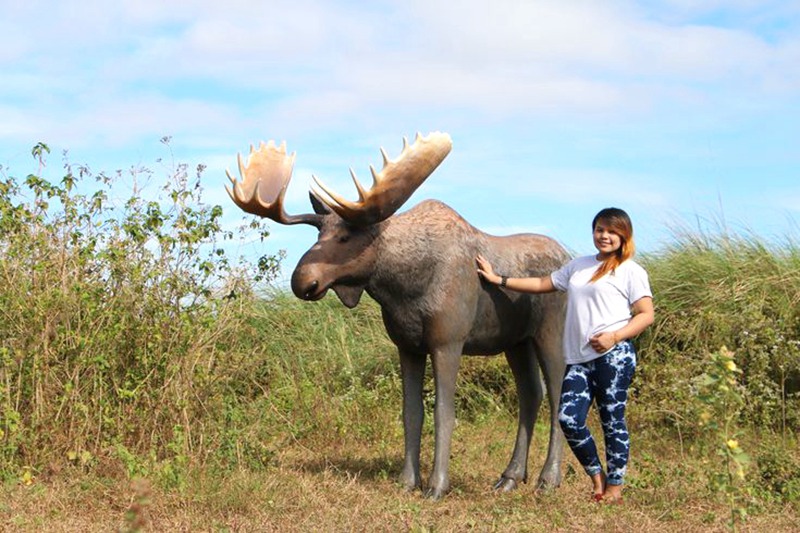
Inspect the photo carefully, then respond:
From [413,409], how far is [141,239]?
2189 millimetres

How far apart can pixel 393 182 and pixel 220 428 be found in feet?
7.78

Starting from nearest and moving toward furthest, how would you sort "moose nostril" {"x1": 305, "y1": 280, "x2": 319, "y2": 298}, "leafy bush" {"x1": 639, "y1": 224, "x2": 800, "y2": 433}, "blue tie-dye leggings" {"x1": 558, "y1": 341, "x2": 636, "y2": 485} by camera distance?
"blue tie-dye leggings" {"x1": 558, "y1": 341, "x2": 636, "y2": 485}
"moose nostril" {"x1": 305, "y1": 280, "x2": 319, "y2": 298}
"leafy bush" {"x1": 639, "y1": 224, "x2": 800, "y2": 433}

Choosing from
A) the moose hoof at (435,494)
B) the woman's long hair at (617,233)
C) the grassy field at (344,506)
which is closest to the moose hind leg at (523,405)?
the grassy field at (344,506)

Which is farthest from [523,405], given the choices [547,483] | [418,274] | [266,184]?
[266,184]

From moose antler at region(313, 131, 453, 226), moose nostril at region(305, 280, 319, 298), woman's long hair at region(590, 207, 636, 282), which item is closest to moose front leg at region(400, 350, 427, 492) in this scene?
moose nostril at region(305, 280, 319, 298)

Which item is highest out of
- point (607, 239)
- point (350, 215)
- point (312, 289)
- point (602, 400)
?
point (350, 215)

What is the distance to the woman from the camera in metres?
6.19

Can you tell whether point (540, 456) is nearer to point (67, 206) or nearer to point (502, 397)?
point (502, 397)

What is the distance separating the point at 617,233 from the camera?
20.6ft

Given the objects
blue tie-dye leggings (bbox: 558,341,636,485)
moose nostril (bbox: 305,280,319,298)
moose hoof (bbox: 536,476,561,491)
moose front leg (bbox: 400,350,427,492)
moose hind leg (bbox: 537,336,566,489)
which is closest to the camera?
blue tie-dye leggings (bbox: 558,341,636,485)

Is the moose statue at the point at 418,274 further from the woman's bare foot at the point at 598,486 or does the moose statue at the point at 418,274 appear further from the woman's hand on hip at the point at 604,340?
the woman's hand on hip at the point at 604,340

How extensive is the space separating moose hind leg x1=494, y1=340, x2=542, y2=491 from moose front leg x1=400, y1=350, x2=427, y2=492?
660 millimetres

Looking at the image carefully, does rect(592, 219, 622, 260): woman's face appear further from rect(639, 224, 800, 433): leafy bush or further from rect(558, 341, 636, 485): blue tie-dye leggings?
rect(639, 224, 800, 433): leafy bush

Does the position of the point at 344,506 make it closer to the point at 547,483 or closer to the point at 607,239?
the point at 547,483
